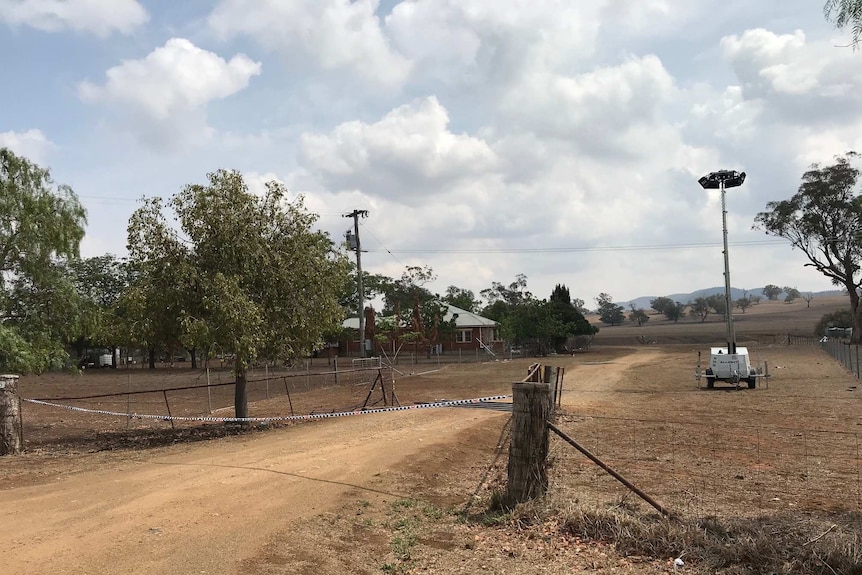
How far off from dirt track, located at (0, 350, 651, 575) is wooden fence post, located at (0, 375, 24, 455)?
2296 millimetres

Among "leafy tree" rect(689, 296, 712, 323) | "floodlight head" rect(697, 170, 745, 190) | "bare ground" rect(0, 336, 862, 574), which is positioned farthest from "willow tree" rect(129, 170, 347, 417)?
"leafy tree" rect(689, 296, 712, 323)

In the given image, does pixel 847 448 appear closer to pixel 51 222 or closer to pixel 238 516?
pixel 238 516

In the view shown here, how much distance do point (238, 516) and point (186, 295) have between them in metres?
9.63

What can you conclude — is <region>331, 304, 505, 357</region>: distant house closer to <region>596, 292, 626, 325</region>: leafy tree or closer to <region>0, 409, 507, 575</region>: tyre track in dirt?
<region>0, 409, 507, 575</region>: tyre track in dirt

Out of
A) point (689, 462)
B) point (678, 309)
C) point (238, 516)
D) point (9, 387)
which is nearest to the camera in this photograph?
point (238, 516)

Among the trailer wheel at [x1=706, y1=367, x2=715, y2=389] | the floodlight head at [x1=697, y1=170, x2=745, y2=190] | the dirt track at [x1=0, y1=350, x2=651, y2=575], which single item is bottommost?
the trailer wheel at [x1=706, y1=367, x2=715, y2=389]

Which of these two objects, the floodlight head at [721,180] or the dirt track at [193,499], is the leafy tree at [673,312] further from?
the dirt track at [193,499]

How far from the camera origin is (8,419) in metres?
13.0

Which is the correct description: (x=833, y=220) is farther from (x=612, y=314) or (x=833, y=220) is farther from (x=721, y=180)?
(x=612, y=314)

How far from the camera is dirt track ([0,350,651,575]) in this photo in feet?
19.9

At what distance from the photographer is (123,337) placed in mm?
16406

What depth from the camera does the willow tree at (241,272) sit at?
1541 centimetres

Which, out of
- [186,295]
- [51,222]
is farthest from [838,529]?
[51,222]

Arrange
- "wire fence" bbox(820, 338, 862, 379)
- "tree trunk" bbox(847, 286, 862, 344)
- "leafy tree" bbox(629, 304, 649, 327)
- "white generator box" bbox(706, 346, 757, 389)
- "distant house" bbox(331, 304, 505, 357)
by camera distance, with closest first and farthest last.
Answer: "white generator box" bbox(706, 346, 757, 389), "wire fence" bbox(820, 338, 862, 379), "tree trunk" bbox(847, 286, 862, 344), "distant house" bbox(331, 304, 505, 357), "leafy tree" bbox(629, 304, 649, 327)
